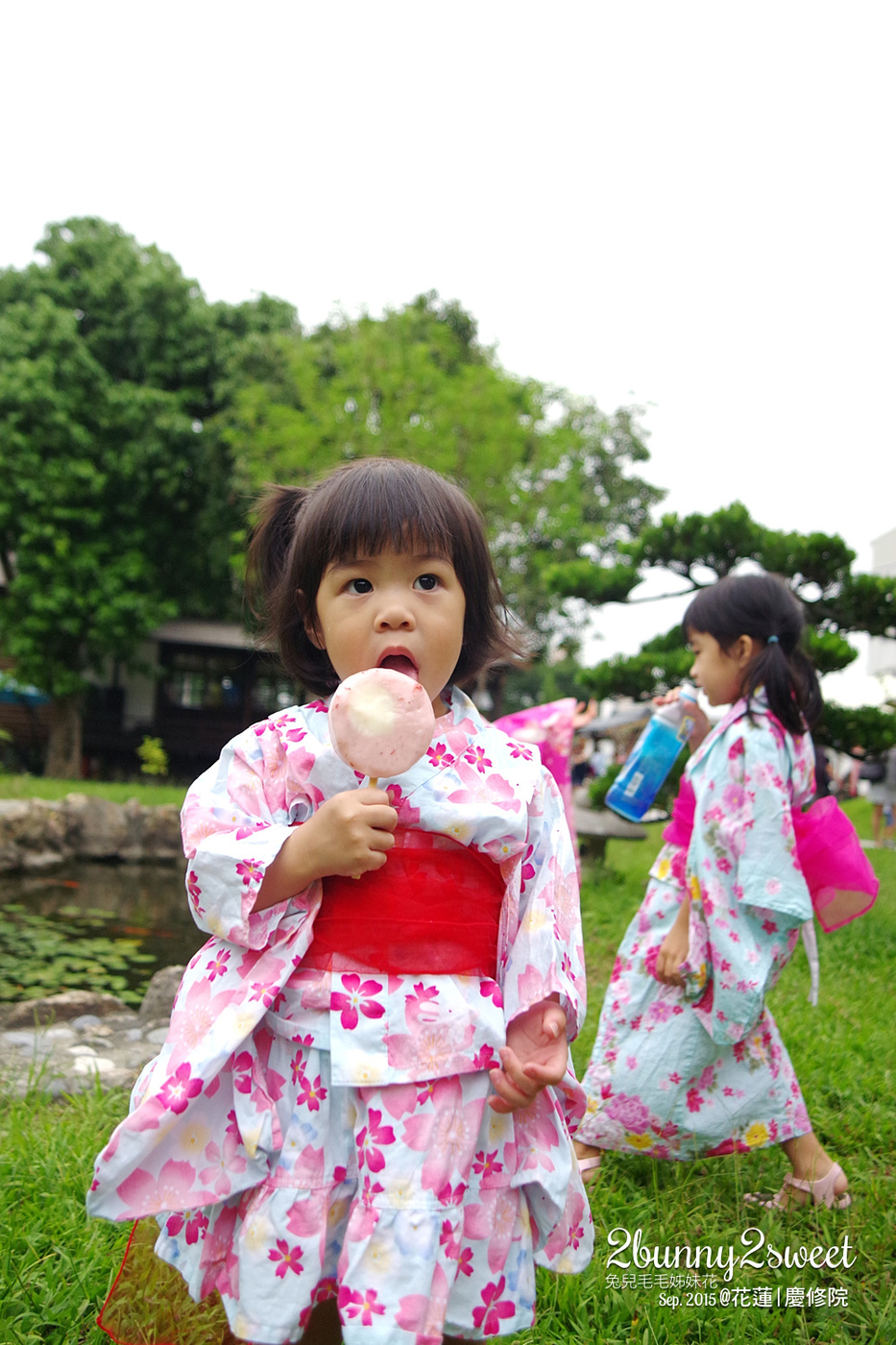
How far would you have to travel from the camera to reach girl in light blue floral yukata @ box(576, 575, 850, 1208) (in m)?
2.51

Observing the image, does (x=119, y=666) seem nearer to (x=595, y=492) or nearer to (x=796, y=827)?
(x=595, y=492)

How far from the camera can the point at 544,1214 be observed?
1.35 metres

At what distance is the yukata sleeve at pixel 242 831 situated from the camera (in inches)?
51.8

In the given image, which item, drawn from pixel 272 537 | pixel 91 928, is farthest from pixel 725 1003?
pixel 91 928

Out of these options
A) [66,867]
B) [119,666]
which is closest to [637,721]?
[119,666]

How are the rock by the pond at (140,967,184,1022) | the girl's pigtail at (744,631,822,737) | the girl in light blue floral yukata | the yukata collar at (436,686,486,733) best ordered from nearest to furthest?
the yukata collar at (436,686,486,733) → the girl in light blue floral yukata → the girl's pigtail at (744,631,822,737) → the rock by the pond at (140,967,184,1022)

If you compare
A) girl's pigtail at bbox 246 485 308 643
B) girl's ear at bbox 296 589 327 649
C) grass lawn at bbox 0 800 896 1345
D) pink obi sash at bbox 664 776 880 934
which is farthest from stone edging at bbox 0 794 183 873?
girl's ear at bbox 296 589 327 649

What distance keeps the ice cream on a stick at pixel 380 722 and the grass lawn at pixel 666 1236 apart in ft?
4.24

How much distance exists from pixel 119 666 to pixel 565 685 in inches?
789

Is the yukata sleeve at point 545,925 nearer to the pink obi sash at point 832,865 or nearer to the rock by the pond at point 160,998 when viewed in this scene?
the pink obi sash at point 832,865

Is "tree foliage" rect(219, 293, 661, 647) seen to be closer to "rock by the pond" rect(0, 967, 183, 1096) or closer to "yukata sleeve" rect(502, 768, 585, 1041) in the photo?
"rock by the pond" rect(0, 967, 183, 1096)

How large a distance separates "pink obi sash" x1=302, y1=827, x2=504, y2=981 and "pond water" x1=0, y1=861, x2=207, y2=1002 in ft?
13.4

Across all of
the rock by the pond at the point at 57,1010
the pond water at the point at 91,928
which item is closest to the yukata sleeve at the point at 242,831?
the rock by the pond at the point at 57,1010

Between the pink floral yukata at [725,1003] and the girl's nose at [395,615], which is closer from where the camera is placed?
the girl's nose at [395,615]
